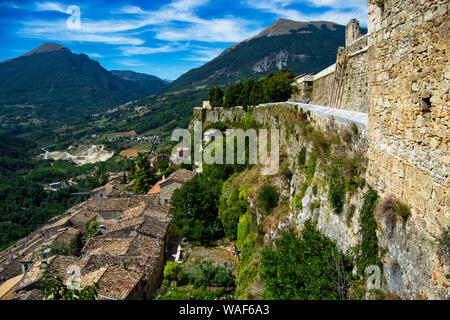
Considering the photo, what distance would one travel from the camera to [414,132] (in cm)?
408

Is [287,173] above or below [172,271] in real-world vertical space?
above

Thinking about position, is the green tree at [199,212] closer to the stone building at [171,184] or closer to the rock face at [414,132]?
the stone building at [171,184]

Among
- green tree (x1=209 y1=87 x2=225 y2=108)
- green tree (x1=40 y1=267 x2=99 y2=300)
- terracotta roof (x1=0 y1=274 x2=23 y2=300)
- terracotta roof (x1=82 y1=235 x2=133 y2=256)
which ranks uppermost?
green tree (x1=209 y1=87 x2=225 y2=108)

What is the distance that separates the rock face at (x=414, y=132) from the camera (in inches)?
139

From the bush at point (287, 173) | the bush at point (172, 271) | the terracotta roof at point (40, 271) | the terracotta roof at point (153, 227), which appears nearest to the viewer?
the bush at point (287, 173)

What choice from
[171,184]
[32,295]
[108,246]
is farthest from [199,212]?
[32,295]

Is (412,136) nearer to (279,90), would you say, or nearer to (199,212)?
(199,212)

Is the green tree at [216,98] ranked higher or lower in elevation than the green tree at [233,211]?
higher

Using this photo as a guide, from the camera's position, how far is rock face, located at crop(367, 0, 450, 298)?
353cm

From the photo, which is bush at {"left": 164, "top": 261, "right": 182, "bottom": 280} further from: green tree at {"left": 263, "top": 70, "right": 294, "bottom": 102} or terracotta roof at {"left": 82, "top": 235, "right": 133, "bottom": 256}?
green tree at {"left": 263, "top": 70, "right": 294, "bottom": 102}

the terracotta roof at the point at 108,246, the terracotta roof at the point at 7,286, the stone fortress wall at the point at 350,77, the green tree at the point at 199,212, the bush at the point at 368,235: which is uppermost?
the stone fortress wall at the point at 350,77

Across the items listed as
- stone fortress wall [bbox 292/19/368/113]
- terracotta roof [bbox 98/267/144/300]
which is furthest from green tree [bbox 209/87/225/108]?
terracotta roof [bbox 98/267/144/300]

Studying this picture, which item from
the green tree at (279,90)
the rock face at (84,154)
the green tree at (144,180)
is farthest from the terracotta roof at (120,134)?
the green tree at (279,90)
